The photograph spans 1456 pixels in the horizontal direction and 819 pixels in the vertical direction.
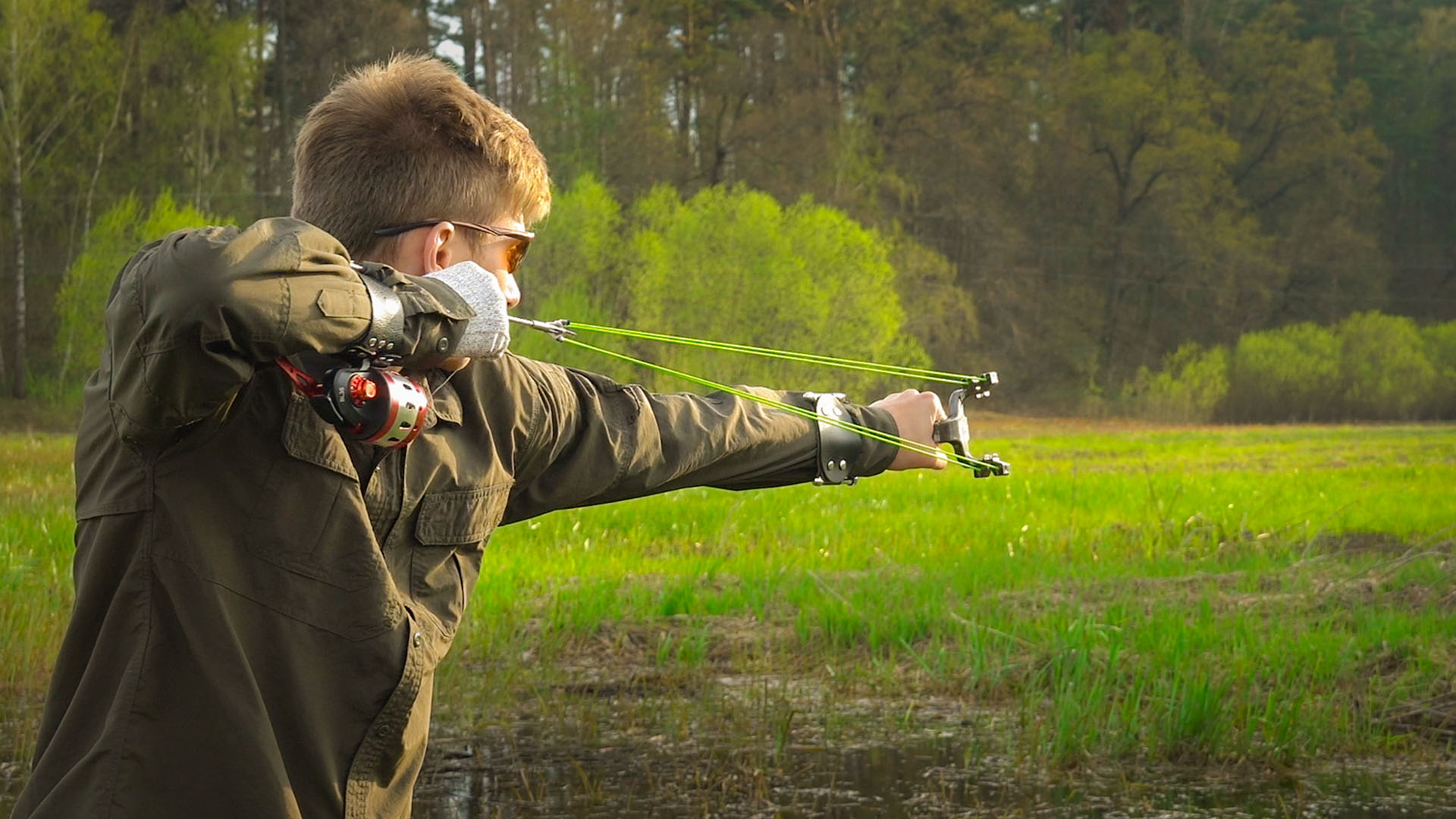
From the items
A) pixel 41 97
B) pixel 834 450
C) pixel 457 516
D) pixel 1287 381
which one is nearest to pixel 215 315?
pixel 457 516

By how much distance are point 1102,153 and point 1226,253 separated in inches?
207

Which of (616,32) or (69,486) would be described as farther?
(616,32)

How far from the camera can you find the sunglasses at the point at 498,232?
2262 millimetres

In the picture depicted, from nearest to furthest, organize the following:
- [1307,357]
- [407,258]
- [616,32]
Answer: [407,258] < [616,32] < [1307,357]

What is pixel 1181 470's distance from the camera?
18.9 m

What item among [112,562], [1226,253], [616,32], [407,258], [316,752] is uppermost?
[616,32]

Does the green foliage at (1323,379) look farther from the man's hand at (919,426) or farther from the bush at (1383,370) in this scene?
the man's hand at (919,426)

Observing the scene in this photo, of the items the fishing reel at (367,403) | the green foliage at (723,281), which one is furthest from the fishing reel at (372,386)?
the green foliage at (723,281)

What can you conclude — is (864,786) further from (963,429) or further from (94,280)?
(94,280)

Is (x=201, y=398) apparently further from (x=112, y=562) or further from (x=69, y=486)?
(x=69, y=486)

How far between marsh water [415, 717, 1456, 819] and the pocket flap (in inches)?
94.2

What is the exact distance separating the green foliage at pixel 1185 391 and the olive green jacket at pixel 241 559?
45029 millimetres

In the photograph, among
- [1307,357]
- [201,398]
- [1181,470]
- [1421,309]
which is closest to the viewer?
[201,398]

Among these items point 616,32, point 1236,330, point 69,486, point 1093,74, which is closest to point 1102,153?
point 1093,74
